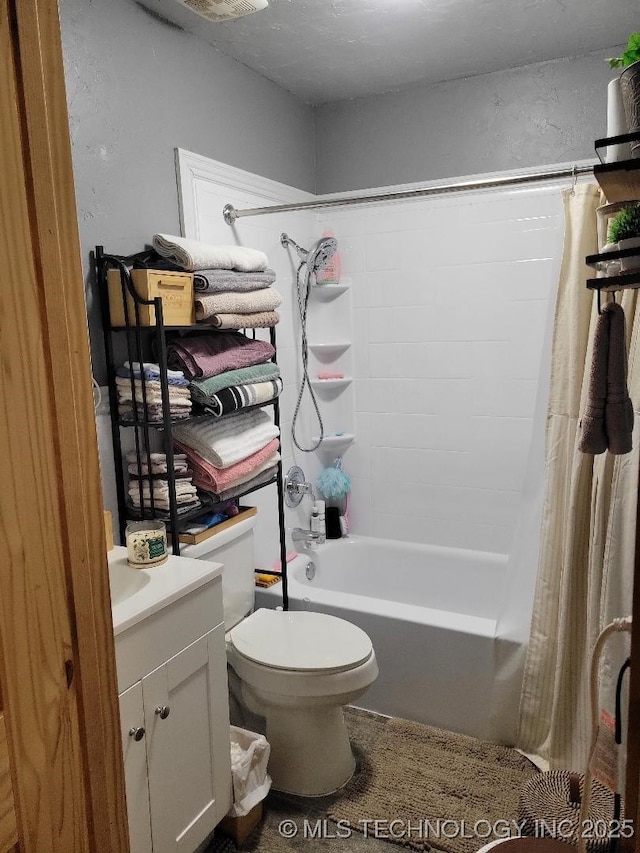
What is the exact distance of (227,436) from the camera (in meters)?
2.16

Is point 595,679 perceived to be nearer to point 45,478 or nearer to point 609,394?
point 609,394

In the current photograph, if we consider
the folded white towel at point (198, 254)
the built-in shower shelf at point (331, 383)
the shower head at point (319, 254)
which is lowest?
the built-in shower shelf at point (331, 383)

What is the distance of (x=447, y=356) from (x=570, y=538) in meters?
1.23

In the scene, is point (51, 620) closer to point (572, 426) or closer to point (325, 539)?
point (572, 426)

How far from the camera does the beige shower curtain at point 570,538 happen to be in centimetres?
198

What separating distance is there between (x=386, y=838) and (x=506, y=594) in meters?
0.89

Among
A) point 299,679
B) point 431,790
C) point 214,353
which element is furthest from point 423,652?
point 214,353

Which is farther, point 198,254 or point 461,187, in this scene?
point 198,254

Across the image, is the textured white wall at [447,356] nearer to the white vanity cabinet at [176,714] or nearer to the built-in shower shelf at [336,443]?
the built-in shower shelf at [336,443]

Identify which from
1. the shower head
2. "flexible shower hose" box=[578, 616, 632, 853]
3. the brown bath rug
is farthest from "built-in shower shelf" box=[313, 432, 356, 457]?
"flexible shower hose" box=[578, 616, 632, 853]

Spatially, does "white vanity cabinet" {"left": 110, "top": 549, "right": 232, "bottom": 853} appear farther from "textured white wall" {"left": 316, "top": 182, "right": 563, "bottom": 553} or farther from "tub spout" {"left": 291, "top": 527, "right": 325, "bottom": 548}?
"textured white wall" {"left": 316, "top": 182, "right": 563, "bottom": 553}

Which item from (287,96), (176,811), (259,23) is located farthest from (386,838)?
(287,96)

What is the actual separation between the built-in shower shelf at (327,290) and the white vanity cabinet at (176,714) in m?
1.76

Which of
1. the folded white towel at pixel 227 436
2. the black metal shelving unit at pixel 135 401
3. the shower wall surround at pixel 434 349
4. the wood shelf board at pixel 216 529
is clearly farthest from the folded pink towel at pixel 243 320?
the wood shelf board at pixel 216 529
